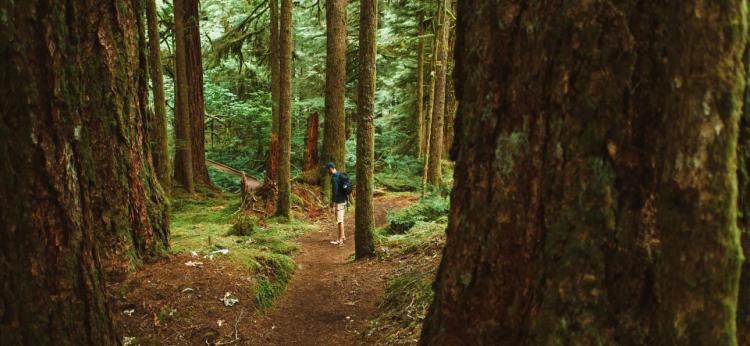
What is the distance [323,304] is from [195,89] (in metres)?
12.2

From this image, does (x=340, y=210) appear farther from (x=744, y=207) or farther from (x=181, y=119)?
(x=744, y=207)

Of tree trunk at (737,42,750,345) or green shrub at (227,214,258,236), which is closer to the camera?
tree trunk at (737,42,750,345)

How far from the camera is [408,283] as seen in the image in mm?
5824

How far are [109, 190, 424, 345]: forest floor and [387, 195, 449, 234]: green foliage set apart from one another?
5.73 ft

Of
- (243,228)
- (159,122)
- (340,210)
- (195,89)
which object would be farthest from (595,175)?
(195,89)

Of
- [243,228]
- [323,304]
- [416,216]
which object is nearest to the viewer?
[323,304]

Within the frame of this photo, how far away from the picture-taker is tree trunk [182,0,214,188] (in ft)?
50.8

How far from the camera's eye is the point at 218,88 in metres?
21.7

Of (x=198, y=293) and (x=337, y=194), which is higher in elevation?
(x=337, y=194)

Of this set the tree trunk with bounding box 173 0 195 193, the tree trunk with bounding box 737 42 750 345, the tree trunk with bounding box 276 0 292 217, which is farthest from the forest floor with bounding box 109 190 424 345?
the tree trunk with bounding box 173 0 195 193

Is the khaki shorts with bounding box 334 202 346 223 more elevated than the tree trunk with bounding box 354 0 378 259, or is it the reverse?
the tree trunk with bounding box 354 0 378 259

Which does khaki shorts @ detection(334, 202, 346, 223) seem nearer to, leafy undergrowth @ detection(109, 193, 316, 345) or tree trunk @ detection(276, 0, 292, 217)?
tree trunk @ detection(276, 0, 292, 217)

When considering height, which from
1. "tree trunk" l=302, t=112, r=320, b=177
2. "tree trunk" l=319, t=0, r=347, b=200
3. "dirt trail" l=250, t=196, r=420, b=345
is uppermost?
"tree trunk" l=319, t=0, r=347, b=200

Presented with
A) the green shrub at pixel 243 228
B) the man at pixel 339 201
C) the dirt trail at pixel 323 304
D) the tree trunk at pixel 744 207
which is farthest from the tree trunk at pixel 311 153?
the tree trunk at pixel 744 207
